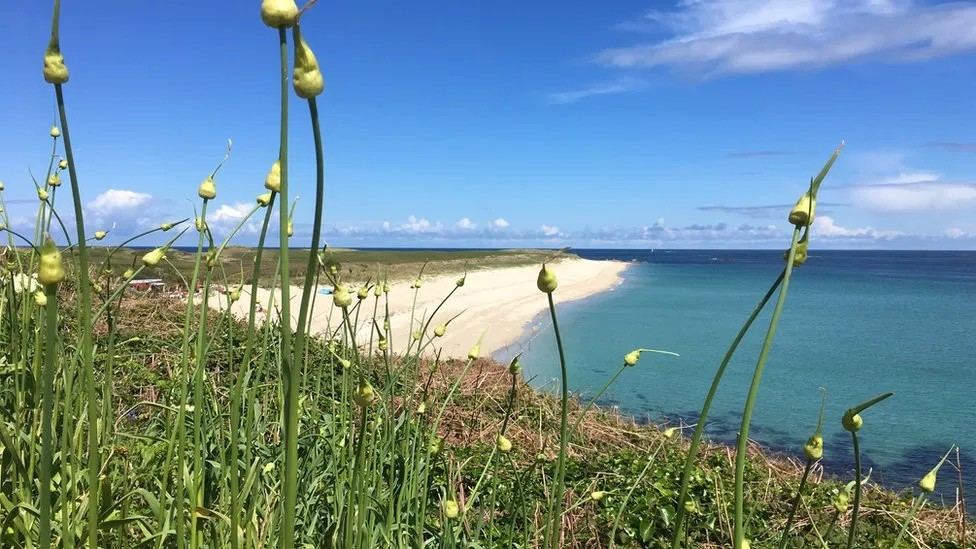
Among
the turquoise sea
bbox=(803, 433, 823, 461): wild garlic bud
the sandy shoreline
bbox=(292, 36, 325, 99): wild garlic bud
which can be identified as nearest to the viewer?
bbox=(292, 36, 325, 99): wild garlic bud

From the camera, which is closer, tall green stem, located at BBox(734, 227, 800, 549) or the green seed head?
tall green stem, located at BBox(734, 227, 800, 549)

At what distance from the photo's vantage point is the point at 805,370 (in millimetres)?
14352

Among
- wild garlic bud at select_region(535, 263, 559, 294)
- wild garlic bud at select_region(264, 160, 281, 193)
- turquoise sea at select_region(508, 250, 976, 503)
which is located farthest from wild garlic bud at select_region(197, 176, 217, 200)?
turquoise sea at select_region(508, 250, 976, 503)

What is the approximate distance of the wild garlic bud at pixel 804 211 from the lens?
0.67 m

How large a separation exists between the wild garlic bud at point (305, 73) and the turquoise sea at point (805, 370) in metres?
2.23

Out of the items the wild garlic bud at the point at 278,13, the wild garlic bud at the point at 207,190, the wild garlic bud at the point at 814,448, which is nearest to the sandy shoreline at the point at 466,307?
the wild garlic bud at the point at 207,190

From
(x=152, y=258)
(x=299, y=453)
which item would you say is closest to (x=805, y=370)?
(x=299, y=453)

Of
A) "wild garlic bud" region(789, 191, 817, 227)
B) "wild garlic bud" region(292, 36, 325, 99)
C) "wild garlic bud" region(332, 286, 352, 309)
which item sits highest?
"wild garlic bud" region(292, 36, 325, 99)

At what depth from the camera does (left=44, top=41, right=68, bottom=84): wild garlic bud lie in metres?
0.74

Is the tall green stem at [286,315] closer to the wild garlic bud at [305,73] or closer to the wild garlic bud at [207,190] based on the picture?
the wild garlic bud at [305,73]

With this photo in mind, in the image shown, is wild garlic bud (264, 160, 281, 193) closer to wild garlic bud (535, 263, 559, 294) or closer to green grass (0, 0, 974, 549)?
green grass (0, 0, 974, 549)

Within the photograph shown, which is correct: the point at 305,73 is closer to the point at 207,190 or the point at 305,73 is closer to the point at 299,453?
the point at 207,190

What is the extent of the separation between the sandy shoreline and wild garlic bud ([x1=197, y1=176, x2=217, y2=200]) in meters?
5.50

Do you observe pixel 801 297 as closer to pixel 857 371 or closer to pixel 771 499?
pixel 857 371
